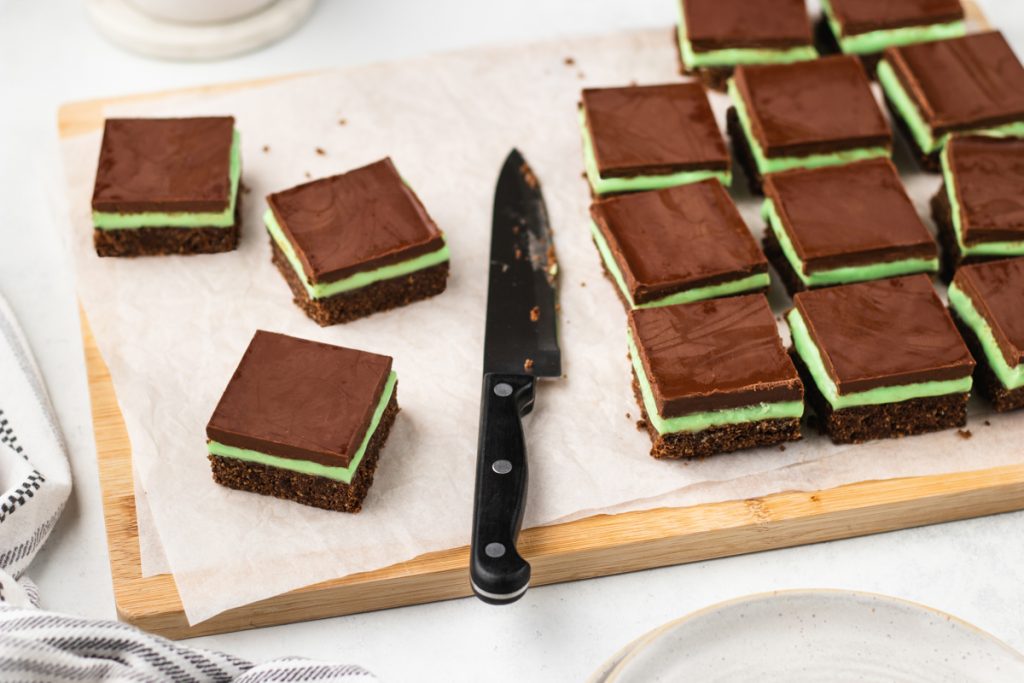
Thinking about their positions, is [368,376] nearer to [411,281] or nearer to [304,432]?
[304,432]

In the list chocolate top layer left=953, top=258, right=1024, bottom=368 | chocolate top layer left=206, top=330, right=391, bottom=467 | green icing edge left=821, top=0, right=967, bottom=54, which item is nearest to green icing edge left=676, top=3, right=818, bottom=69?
green icing edge left=821, top=0, right=967, bottom=54

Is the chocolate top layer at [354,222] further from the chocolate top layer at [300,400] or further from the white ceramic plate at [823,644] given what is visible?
the white ceramic plate at [823,644]

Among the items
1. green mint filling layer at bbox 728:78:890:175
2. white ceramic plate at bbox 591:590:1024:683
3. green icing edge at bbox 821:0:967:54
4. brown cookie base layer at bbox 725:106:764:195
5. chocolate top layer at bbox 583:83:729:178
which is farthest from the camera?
green icing edge at bbox 821:0:967:54

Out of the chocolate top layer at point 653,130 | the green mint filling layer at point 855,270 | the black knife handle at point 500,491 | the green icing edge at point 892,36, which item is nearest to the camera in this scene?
the black knife handle at point 500,491

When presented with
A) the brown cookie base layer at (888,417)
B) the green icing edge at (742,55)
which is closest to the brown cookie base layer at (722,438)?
the brown cookie base layer at (888,417)

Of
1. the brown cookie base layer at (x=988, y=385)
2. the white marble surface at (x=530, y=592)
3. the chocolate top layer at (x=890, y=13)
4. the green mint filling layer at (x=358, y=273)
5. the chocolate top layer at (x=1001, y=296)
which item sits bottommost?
the white marble surface at (x=530, y=592)

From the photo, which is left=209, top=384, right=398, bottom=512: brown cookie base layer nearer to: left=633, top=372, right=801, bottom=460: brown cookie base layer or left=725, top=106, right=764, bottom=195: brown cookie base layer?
left=633, top=372, right=801, bottom=460: brown cookie base layer

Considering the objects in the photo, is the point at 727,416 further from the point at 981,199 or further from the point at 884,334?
the point at 981,199
